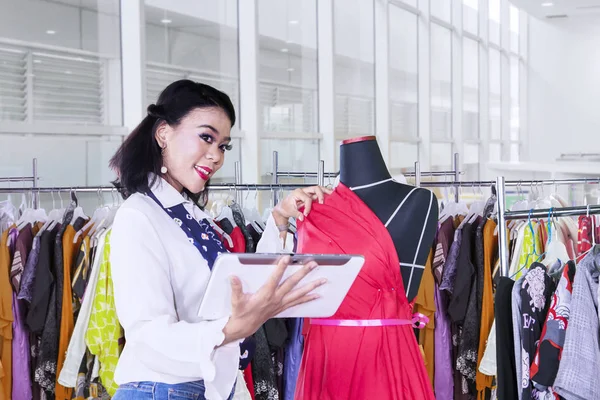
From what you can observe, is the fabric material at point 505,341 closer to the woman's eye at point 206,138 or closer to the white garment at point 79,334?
the woman's eye at point 206,138

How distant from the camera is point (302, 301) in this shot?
133cm

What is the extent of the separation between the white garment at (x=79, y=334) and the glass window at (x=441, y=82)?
734 centimetres

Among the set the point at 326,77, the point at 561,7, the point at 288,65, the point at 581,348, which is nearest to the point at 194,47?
the point at 288,65

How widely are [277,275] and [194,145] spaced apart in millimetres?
392

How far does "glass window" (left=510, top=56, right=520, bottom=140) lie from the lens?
531 inches

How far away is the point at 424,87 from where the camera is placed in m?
9.18

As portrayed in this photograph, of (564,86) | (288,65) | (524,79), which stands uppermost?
(524,79)

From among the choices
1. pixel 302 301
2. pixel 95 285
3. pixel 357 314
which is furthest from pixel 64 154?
pixel 302 301

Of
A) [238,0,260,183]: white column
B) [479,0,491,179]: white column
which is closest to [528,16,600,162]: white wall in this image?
[479,0,491,179]: white column

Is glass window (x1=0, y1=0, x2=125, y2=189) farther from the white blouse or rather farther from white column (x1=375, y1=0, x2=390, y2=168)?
white column (x1=375, y1=0, x2=390, y2=168)

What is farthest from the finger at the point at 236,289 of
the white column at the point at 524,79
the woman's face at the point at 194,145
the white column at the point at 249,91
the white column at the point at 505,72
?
the white column at the point at 524,79

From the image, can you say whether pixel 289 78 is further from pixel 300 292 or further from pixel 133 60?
pixel 300 292

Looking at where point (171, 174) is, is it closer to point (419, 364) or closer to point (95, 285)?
point (419, 364)

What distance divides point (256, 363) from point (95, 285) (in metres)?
0.69
